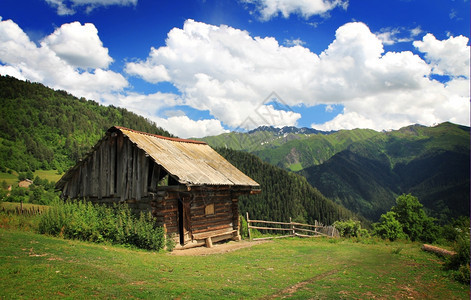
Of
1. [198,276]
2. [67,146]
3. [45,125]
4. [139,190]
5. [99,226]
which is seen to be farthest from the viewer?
[45,125]

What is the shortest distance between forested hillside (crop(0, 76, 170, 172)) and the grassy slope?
10930cm

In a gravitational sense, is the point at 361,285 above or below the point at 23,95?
below

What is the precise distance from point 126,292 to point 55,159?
12337cm

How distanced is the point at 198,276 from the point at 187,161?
9.85 metres

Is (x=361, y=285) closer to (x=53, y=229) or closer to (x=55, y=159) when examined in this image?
(x=53, y=229)

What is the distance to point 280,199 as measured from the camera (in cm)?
12350

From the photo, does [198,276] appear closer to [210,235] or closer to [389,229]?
[210,235]

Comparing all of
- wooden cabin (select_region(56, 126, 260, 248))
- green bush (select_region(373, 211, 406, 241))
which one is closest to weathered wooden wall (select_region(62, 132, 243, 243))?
wooden cabin (select_region(56, 126, 260, 248))

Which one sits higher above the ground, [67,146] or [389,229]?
[67,146]

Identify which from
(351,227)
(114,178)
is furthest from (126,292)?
(351,227)

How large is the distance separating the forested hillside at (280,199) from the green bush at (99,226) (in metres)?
97.8

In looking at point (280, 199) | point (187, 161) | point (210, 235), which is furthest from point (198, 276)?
point (280, 199)

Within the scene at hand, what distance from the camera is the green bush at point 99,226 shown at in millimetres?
13328

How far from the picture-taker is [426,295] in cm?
867
